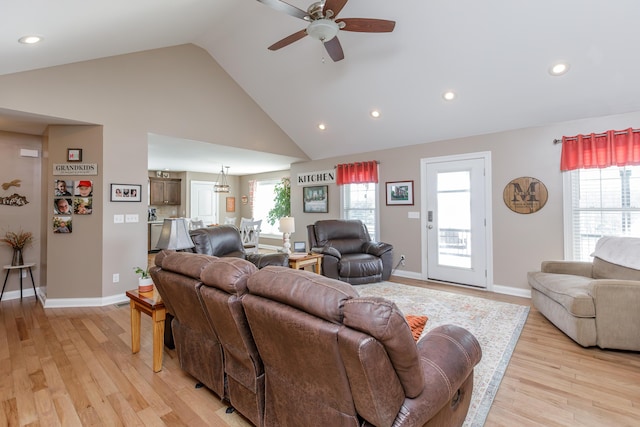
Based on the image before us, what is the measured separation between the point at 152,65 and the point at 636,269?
6125 millimetres

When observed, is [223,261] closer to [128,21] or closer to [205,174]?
[128,21]

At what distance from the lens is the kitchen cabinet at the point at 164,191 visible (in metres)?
8.52

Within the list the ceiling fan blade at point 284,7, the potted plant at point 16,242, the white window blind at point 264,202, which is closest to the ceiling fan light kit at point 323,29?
the ceiling fan blade at point 284,7

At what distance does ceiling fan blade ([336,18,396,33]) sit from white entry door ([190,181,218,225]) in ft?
24.7

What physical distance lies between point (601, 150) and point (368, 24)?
3.16m

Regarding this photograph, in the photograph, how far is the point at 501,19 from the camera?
9.87 feet

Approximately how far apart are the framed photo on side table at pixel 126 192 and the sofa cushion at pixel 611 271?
18.3 feet

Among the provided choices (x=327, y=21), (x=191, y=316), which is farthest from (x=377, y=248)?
(x=191, y=316)

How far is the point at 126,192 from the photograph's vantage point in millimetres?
4133

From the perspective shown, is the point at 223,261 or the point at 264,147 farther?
the point at 264,147

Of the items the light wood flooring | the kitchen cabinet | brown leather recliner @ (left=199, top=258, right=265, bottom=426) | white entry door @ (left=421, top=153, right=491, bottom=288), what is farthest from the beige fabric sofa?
the kitchen cabinet

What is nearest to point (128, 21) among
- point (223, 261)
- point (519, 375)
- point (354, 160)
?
point (223, 261)

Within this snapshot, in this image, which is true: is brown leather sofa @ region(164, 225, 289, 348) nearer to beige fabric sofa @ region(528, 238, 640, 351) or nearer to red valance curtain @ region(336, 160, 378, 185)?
red valance curtain @ region(336, 160, 378, 185)

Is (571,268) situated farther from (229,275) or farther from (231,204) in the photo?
(231,204)
